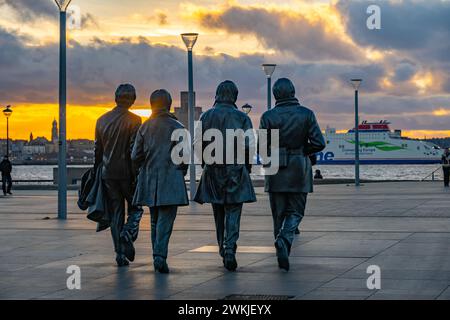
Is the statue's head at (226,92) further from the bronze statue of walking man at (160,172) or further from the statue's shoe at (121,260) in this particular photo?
the statue's shoe at (121,260)

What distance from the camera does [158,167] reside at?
10547mm

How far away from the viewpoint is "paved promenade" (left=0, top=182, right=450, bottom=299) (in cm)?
901

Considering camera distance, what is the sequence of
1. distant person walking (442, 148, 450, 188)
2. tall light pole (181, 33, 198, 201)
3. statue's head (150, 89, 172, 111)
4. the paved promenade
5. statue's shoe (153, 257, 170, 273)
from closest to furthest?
1. the paved promenade
2. statue's shoe (153, 257, 170, 273)
3. statue's head (150, 89, 172, 111)
4. tall light pole (181, 33, 198, 201)
5. distant person walking (442, 148, 450, 188)

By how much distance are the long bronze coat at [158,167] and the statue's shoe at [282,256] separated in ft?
3.62

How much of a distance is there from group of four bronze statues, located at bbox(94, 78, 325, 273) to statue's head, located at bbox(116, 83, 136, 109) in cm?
14

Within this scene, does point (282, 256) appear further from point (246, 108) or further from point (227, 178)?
point (246, 108)

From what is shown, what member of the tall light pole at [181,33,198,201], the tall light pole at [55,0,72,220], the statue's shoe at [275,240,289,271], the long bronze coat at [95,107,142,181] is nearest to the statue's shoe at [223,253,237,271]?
the statue's shoe at [275,240,289,271]

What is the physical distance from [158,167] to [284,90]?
1670 mm

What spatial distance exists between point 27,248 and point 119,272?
3.18 metres

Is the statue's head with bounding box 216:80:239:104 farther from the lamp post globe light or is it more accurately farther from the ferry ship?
the ferry ship

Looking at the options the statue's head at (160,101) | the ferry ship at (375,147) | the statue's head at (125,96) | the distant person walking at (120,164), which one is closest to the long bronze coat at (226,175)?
the statue's head at (160,101)

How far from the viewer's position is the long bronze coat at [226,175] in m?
10.6

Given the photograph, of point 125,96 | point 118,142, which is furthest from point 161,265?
point 125,96

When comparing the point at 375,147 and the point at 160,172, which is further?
the point at 375,147
